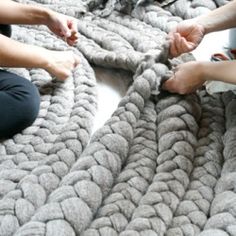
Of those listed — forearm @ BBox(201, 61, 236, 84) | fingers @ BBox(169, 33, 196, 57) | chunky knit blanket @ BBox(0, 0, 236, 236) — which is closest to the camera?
chunky knit blanket @ BBox(0, 0, 236, 236)

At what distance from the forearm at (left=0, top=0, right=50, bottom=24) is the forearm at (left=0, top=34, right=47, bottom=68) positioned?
5.4 inches

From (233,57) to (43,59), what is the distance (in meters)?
0.43

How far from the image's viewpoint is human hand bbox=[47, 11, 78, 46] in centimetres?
112

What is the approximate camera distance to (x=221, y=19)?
3.39ft

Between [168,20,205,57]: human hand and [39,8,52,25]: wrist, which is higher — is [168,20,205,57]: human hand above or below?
above

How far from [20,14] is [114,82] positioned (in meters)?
0.28

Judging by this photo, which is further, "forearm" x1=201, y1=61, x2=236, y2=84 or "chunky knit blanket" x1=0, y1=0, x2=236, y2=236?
"forearm" x1=201, y1=61, x2=236, y2=84

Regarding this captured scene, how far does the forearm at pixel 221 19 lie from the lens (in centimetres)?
102

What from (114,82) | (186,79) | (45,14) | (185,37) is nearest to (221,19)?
(185,37)

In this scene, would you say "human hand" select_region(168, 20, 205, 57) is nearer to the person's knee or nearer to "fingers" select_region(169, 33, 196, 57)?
"fingers" select_region(169, 33, 196, 57)

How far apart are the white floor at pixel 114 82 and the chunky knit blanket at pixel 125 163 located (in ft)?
0.10

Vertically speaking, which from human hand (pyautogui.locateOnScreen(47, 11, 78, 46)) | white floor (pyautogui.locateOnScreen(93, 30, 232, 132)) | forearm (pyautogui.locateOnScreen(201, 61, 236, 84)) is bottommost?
white floor (pyautogui.locateOnScreen(93, 30, 232, 132))

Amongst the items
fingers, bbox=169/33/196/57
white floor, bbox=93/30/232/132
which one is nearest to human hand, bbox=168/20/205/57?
fingers, bbox=169/33/196/57

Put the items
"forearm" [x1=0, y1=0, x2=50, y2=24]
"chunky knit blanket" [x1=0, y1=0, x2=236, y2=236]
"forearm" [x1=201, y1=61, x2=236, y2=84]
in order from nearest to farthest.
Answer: "chunky knit blanket" [x1=0, y1=0, x2=236, y2=236], "forearm" [x1=201, y1=61, x2=236, y2=84], "forearm" [x1=0, y1=0, x2=50, y2=24]
